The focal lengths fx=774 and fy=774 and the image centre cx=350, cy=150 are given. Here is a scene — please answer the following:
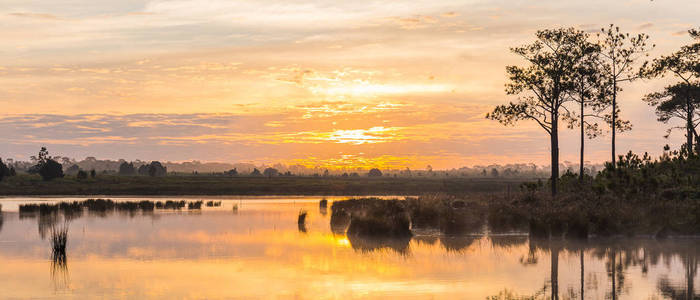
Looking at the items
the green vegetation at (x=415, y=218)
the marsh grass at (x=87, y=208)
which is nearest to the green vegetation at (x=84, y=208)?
the marsh grass at (x=87, y=208)

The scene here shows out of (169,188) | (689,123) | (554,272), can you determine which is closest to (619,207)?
(554,272)

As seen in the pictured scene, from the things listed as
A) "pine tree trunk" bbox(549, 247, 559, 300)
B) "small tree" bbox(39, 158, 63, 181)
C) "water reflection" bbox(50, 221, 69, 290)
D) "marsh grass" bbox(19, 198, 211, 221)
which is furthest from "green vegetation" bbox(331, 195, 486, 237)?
"small tree" bbox(39, 158, 63, 181)

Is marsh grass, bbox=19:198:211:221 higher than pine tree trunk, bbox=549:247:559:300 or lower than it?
higher

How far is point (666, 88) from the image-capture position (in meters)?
58.2

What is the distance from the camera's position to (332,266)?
25.1 meters

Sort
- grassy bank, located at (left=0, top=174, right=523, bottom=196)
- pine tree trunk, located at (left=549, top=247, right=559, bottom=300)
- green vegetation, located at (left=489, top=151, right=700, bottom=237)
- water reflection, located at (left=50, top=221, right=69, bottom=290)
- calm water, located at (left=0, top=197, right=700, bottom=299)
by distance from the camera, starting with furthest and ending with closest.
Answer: grassy bank, located at (left=0, top=174, right=523, bottom=196) → green vegetation, located at (left=489, top=151, right=700, bottom=237) → water reflection, located at (left=50, top=221, right=69, bottom=290) → calm water, located at (left=0, top=197, right=700, bottom=299) → pine tree trunk, located at (left=549, top=247, right=559, bottom=300)

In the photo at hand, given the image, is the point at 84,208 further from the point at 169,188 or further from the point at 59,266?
the point at 169,188

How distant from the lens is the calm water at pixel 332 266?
2000cm

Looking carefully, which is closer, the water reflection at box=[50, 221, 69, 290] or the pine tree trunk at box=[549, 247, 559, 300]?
the pine tree trunk at box=[549, 247, 559, 300]

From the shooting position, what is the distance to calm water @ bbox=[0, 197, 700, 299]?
2000 centimetres

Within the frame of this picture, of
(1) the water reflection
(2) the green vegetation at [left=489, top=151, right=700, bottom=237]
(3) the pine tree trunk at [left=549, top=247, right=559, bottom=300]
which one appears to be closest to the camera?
(3) the pine tree trunk at [left=549, top=247, right=559, bottom=300]

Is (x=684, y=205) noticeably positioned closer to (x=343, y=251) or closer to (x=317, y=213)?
(x=343, y=251)

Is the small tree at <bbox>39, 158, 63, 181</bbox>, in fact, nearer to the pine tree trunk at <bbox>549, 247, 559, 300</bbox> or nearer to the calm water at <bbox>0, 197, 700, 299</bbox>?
the calm water at <bbox>0, 197, 700, 299</bbox>

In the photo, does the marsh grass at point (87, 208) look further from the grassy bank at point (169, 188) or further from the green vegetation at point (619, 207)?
the grassy bank at point (169, 188)
